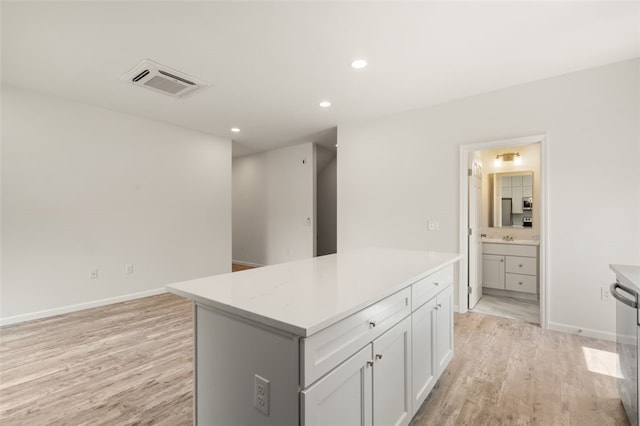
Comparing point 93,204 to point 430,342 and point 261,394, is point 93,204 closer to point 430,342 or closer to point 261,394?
point 261,394

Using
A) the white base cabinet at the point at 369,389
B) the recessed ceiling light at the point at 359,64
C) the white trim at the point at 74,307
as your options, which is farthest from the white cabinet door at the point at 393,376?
the white trim at the point at 74,307

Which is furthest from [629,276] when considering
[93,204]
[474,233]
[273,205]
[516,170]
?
[273,205]

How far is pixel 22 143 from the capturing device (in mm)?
→ 3207

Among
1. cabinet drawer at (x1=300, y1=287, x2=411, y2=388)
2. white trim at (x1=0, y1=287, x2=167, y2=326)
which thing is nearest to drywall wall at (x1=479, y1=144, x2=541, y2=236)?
cabinet drawer at (x1=300, y1=287, x2=411, y2=388)

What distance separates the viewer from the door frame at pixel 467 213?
3004 mm

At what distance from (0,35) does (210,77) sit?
151 centimetres

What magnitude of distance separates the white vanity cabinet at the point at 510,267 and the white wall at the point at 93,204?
175 inches

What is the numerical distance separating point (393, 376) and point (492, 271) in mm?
3667

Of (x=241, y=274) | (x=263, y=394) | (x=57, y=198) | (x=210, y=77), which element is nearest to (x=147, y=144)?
(x=57, y=198)

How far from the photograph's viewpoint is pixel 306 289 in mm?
1259

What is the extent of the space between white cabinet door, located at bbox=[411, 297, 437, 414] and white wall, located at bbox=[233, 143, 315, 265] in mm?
3925

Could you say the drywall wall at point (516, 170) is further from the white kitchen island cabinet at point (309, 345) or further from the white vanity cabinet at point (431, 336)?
the white kitchen island cabinet at point (309, 345)

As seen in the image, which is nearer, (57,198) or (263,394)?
(263,394)

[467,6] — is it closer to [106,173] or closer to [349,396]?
[349,396]
